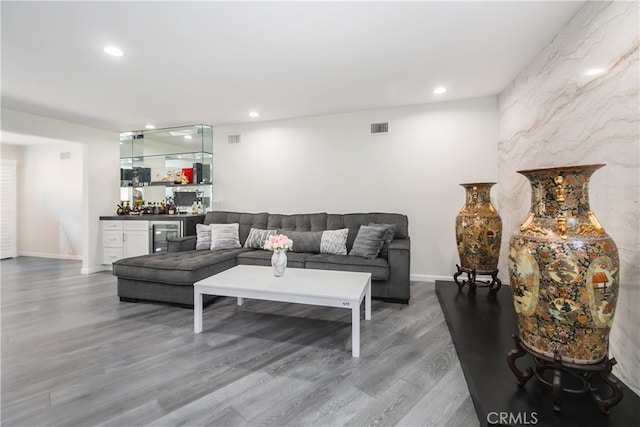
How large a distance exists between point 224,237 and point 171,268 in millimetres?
1131

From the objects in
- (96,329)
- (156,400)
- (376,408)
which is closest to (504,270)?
(376,408)

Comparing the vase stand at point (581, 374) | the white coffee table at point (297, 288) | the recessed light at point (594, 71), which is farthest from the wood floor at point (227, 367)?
the recessed light at point (594, 71)

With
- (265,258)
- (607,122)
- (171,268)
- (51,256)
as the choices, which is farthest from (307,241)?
(51,256)

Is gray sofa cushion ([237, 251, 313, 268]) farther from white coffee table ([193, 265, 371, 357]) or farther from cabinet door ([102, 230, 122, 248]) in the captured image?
cabinet door ([102, 230, 122, 248])

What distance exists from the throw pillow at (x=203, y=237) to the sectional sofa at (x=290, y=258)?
0.01 m

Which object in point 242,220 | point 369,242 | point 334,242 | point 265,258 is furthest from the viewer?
point 242,220

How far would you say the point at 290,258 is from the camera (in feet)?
11.8

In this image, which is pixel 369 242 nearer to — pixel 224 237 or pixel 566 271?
pixel 224 237

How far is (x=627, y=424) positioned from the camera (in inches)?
50.6

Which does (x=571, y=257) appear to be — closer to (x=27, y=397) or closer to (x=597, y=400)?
(x=597, y=400)

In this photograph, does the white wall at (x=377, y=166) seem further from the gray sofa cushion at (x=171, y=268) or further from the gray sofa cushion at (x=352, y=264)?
the gray sofa cushion at (x=171, y=268)

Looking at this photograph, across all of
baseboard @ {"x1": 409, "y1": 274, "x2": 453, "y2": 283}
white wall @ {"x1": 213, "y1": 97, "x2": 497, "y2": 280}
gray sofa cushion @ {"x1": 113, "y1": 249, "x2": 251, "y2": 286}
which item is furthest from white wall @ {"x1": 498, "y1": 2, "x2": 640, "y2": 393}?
gray sofa cushion @ {"x1": 113, "y1": 249, "x2": 251, "y2": 286}

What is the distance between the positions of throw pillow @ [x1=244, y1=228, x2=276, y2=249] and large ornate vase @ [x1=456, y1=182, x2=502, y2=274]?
239 cm

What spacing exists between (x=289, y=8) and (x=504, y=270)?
3.57 m
